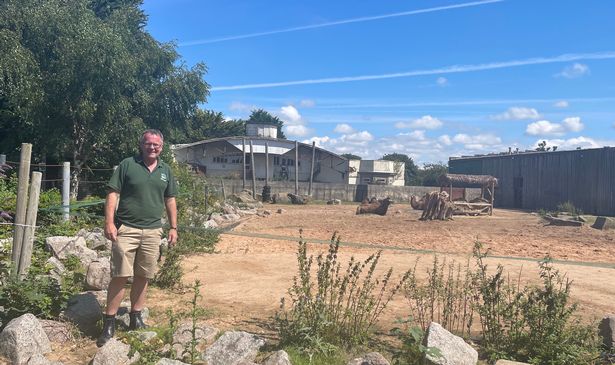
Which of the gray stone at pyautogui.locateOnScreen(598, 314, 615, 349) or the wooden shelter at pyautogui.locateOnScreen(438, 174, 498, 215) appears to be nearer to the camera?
the gray stone at pyautogui.locateOnScreen(598, 314, 615, 349)

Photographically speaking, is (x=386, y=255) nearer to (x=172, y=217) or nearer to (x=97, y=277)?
(x=97, y=277)

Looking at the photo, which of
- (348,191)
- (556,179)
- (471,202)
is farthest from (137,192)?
(556,179)

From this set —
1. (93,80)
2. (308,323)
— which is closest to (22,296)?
(308,323)

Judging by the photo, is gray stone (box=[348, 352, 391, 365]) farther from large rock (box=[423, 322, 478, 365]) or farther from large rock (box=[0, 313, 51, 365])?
large rock (box=[0, 313, 51, 365])

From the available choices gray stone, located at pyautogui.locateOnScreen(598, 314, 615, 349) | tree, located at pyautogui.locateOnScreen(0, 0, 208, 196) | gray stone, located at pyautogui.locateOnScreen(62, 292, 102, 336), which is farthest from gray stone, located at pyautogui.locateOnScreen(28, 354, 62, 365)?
tree, located at pyautogui.locateOnScreen(0, 0, 208, 196)

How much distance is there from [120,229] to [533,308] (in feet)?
11.1

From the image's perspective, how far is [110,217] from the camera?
13.8ft

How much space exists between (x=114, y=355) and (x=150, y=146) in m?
1.69

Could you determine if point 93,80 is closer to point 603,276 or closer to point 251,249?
point 251,249

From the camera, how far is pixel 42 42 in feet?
46.4

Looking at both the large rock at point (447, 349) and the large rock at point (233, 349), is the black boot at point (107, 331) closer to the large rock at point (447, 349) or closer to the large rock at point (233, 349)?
the large rock at point (233, 349)

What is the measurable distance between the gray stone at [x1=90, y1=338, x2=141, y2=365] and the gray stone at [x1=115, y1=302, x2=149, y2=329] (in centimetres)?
73

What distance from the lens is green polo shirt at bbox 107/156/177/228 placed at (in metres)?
4.30

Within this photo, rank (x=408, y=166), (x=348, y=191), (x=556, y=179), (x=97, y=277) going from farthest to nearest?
(x=408, y=166)
(x=348, y=191)
(x=556, y=179)
(x=97, y=277)
